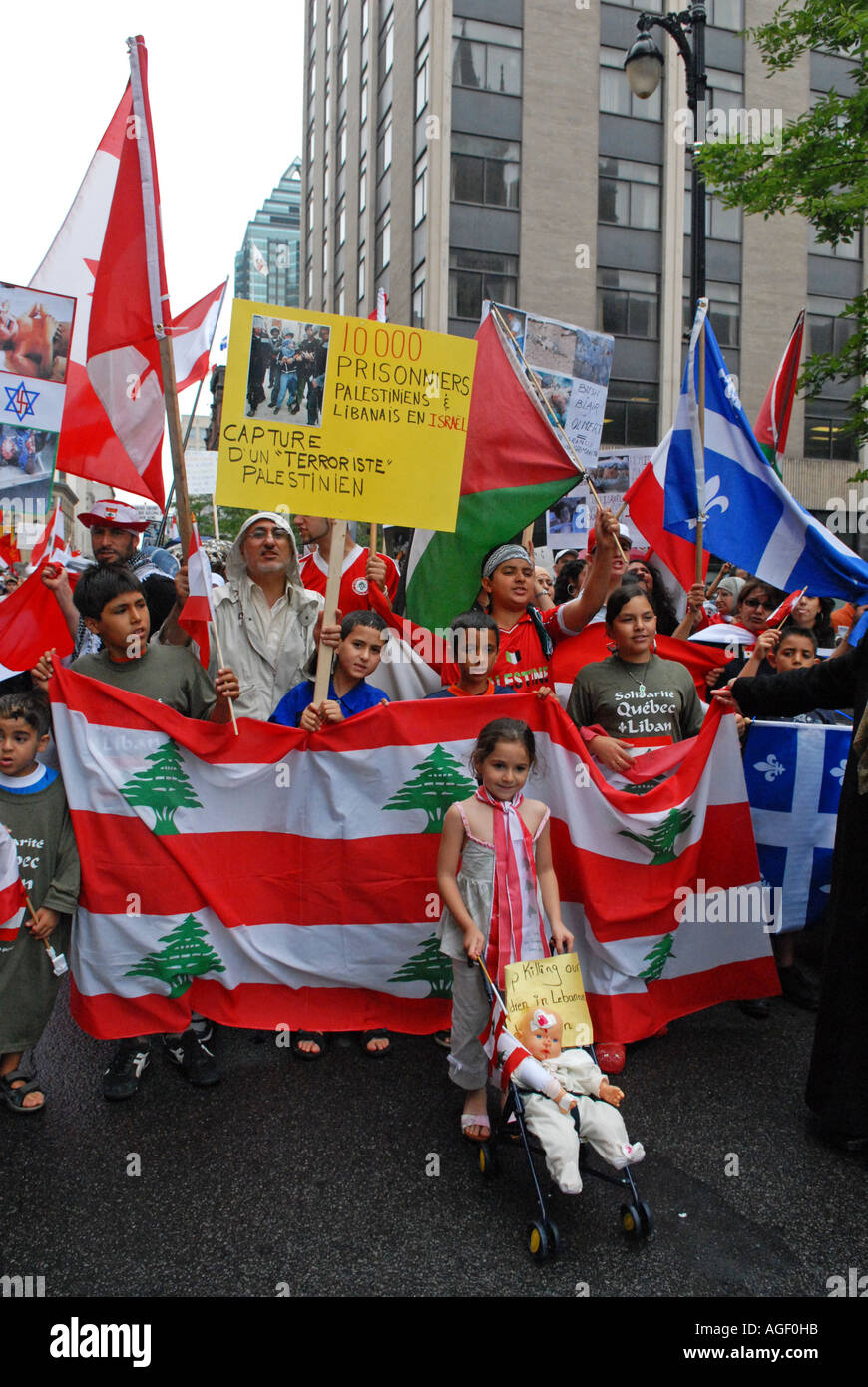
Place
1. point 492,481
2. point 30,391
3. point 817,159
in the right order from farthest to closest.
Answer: point 817,159 → point 492,481 → point 30,391

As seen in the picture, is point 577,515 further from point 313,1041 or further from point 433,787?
point 313,1041

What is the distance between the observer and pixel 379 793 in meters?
3.97

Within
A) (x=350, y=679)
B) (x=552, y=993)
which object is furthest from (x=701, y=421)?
(x=552, y=993)

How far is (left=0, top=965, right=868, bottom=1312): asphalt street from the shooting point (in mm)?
2668

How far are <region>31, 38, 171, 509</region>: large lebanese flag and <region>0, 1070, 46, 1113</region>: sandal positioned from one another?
2312mm

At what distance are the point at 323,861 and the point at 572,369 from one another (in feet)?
13.1

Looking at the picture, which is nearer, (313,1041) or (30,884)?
(30,884)

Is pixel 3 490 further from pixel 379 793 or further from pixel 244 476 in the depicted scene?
pixel 379 793

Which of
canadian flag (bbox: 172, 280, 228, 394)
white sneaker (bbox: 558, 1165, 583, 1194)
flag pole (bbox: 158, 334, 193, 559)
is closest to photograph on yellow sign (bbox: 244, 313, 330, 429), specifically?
flag pole (bbox: 158, 334, 193, 559)

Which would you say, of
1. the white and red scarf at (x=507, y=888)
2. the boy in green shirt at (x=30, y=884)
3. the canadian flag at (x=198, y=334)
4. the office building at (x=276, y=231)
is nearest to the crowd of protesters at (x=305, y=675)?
the boy in green shirt at (x=30, y=884)

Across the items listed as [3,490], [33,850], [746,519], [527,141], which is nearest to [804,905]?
[746,519]

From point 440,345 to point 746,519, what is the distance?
1794 mm

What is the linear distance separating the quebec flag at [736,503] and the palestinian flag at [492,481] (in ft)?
2.62

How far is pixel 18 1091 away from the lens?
3.57 m
